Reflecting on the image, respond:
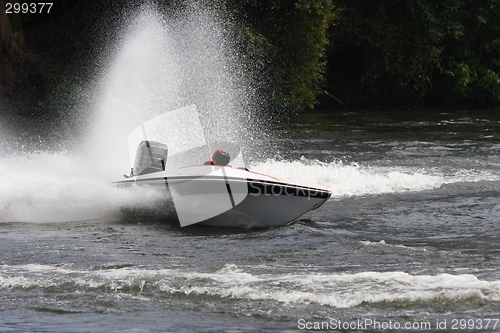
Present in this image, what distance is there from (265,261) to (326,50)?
23541 millimetres

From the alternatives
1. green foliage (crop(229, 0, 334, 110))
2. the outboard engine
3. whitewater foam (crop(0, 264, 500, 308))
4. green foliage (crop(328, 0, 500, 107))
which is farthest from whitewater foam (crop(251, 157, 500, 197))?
green foliage (crop(328, 0, 500, 107))

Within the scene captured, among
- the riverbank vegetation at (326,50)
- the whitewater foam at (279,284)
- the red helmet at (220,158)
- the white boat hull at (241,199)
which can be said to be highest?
the riverbank vegetation at (326,50)

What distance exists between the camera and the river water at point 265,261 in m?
5.10

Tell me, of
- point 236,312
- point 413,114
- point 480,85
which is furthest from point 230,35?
point 236,312

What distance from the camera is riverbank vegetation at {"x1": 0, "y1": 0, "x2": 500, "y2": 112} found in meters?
21.5

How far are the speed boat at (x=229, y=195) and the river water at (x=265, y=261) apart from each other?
0.22 m

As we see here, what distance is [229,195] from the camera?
8.24 m

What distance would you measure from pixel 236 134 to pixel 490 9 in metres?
17.1

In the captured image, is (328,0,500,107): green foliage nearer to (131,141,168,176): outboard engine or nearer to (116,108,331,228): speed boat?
(131,141,168,176): outboard engine

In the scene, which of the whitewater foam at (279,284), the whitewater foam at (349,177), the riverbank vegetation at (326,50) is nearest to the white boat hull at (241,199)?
the whitewater foam at (279,284)

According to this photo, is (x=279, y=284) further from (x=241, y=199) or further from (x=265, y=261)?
(x=241, y=199)

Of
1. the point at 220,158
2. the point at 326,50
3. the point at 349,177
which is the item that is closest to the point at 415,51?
the point at 326,50

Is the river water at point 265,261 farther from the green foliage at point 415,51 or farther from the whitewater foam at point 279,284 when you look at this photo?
the green foliage at point 415,51

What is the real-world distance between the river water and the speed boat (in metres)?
0.22
